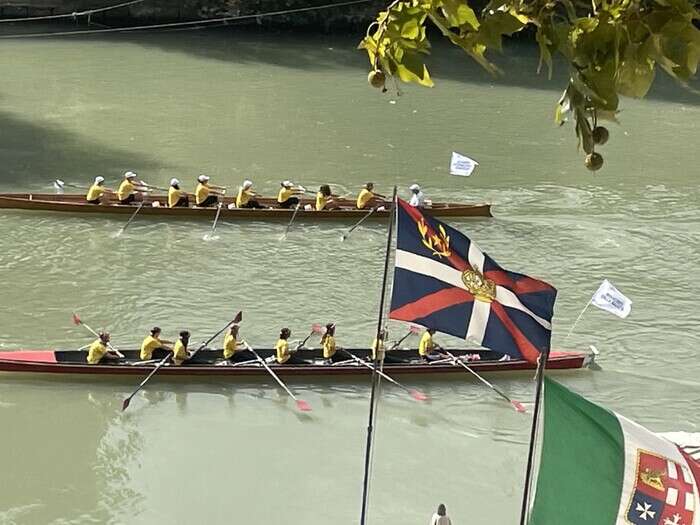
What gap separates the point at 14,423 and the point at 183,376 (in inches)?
59.5

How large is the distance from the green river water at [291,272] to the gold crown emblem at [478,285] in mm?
2914

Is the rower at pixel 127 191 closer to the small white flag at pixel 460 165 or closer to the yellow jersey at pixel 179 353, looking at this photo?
the small white flag at pixel 460 165

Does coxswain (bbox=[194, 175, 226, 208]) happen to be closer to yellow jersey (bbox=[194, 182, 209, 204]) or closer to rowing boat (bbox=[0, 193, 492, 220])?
yellow jersey (bbox=[194, 182, 209, 204])

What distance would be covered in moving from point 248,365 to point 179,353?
0.64 meters

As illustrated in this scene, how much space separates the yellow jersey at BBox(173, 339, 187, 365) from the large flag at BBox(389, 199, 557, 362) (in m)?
4.05

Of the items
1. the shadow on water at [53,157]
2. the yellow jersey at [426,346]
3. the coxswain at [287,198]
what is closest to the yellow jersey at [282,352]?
the yellow jersey at [426,346]

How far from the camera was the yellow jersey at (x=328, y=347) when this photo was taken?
950 centimetres

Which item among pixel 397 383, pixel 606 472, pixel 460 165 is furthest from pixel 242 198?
pixel 606 472

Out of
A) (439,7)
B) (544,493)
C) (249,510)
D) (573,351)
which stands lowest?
(249,510)

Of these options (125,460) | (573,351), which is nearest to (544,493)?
(125,460)

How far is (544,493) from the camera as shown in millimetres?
4172

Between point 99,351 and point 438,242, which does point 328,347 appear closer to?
point 99,351

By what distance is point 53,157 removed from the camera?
52.2 feet

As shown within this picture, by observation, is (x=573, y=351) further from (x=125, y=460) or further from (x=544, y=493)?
(x=544, y=493)
